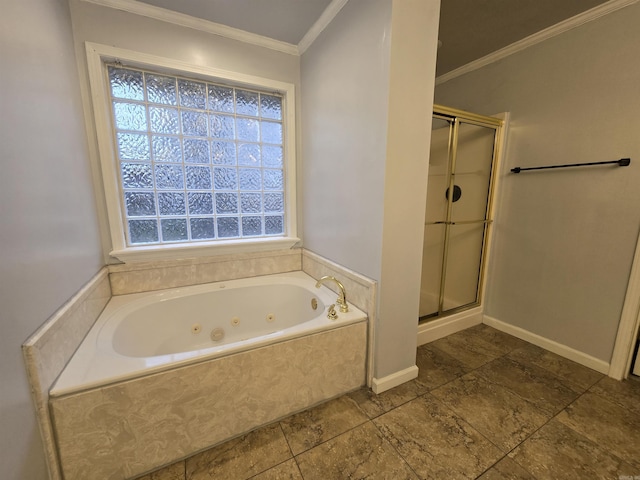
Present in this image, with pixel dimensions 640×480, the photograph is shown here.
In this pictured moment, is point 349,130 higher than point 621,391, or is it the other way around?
point 349,130

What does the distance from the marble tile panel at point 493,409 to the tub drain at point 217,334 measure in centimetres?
152

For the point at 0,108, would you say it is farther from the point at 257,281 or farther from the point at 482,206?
the point at 482,206

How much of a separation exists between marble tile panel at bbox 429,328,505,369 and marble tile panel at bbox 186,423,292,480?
1357 mm

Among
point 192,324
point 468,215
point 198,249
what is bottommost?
point 192,324

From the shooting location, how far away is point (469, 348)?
195 cm

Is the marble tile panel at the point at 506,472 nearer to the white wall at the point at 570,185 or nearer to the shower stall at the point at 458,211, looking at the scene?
the shower stall at the point at 458,211

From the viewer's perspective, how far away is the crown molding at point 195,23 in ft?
5.02

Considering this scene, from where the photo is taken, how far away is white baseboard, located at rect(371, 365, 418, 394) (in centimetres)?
150

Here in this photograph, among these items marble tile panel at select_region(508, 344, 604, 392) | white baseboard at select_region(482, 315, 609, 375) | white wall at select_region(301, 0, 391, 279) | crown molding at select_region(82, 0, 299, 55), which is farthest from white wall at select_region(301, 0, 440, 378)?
white baseboard at select_region(482, 315, 609, 375)

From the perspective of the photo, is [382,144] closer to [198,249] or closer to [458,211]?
[458,211]

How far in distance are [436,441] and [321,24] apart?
251cm

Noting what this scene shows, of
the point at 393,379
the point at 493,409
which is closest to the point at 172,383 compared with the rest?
the point at 393,379

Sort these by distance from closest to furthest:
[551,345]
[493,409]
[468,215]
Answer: [493,409]
[551,345]
[468,215]

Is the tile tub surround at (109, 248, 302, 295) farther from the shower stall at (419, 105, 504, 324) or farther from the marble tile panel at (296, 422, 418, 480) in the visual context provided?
the marble tile panel at (296, 422, 418, 480)
